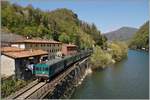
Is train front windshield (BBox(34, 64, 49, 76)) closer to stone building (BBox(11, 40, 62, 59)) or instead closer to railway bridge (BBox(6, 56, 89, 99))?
railway bridge (BBox(6, 56, 89, 99))

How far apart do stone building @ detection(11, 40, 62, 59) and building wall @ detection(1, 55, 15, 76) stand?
11926 mm

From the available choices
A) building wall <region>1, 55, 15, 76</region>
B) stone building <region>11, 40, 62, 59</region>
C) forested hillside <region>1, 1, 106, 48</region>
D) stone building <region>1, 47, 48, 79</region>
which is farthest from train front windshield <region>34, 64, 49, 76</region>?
forested hillside <region>1, 1, 106, 48</region>

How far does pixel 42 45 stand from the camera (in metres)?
50.2

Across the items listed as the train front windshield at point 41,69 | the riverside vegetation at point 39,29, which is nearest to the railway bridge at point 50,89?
the train front windshield at point 41,69

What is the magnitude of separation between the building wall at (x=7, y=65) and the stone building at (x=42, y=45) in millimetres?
11926

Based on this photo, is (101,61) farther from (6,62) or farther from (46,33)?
(6,62)

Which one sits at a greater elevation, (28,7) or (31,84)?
(28,7)

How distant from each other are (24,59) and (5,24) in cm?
3415

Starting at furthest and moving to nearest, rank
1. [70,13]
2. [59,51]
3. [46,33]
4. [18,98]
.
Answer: [70,13]
[46,33]
[59,51]
[18,98]

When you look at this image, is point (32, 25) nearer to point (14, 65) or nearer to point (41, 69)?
point (41, 69)

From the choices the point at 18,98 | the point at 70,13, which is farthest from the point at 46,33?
the point at 70,13

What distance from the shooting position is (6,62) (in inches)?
1225

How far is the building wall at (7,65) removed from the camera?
30969mm

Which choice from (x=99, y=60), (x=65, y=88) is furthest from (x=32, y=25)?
(x=65, y=88)
